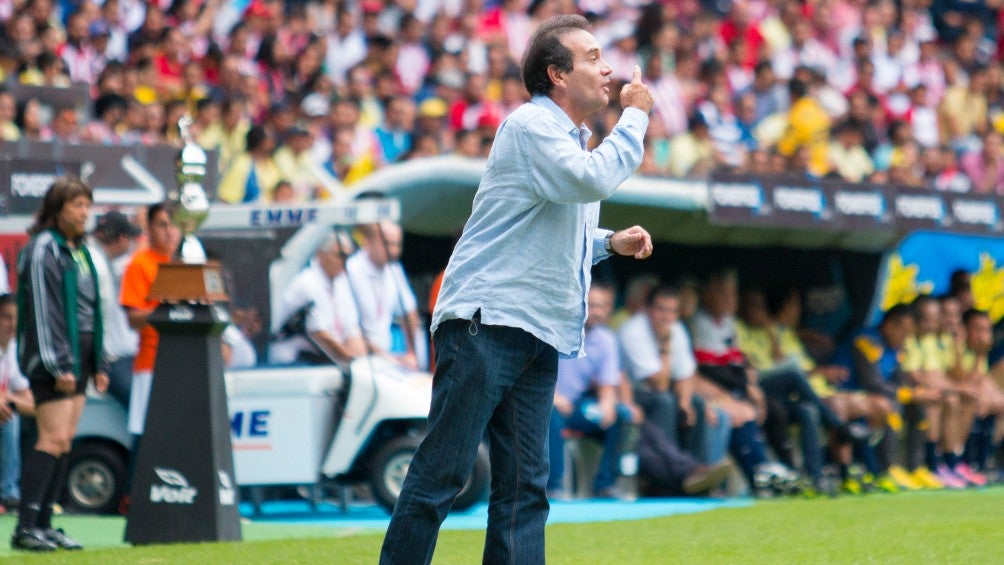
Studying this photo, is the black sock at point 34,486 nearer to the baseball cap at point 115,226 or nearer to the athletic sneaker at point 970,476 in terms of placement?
the baseball cap at point 115,226

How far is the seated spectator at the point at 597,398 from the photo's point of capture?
1238 cm

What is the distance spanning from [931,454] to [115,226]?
7.92 meters

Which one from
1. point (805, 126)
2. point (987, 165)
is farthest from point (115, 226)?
point (987, 165)

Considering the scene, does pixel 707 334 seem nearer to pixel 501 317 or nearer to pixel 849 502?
pixel 849 502

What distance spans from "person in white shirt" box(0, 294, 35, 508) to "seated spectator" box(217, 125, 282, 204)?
8.46ft

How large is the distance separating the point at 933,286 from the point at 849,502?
4027 millimetres

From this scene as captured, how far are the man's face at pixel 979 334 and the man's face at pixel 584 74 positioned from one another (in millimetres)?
10896

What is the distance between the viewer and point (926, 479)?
554 inches

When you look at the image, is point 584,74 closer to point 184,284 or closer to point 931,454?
point 184,284

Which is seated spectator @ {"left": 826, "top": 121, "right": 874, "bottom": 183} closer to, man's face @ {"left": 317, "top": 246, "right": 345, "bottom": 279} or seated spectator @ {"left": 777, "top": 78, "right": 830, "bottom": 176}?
seated spectator @ {"left": 777, "top": 78, "right": 830, "bottom": 176}

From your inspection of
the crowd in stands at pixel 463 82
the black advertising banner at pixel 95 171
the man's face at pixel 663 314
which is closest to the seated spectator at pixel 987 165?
the crowd in stands at pixel 463 82

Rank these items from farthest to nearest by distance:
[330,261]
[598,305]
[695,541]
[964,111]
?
1. [964,111]
2. [598,305]
3. [330,261]
4. [695,541]

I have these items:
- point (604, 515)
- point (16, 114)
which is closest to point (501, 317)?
point (604, 515)

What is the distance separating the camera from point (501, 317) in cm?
497
